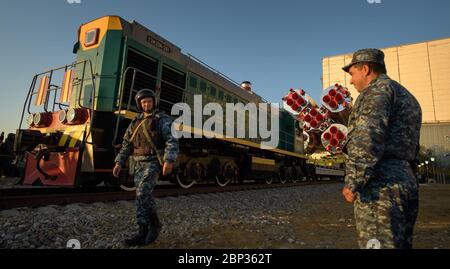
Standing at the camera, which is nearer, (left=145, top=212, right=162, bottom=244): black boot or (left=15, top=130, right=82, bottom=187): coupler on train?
(left=145, top=212, right=162, bottom=244): black boot

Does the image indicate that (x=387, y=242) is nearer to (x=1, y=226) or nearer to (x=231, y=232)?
(x=231, y=232)

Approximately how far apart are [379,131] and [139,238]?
251cm

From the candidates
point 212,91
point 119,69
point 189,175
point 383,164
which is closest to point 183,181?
point 189,175

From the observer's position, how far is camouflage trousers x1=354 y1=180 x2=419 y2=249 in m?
1.71

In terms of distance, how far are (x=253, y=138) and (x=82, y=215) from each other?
7861mm

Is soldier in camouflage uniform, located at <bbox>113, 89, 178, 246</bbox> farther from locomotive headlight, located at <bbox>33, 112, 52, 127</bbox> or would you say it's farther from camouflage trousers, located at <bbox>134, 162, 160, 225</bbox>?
locomotive headlight, located at <bbox>33, 112, 52, 127</bbox>

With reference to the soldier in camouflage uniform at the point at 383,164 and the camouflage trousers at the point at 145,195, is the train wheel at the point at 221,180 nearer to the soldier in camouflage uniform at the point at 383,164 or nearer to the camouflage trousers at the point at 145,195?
the camouflage trousers at the point at 145,195

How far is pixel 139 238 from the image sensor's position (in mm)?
2988

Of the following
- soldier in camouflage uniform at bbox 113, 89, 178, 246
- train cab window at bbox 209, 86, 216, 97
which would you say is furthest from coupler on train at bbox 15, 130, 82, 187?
train cab window at bbox 209, 86, 216, 97

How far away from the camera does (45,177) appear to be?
5.52m

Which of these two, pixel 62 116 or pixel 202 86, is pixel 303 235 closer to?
pixel 62 116

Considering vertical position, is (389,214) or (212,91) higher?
(212,91)

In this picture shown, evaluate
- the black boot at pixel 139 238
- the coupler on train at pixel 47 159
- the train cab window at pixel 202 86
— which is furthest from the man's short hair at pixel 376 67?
the train cab window at pixel 202 86

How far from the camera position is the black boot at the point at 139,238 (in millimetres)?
2949
